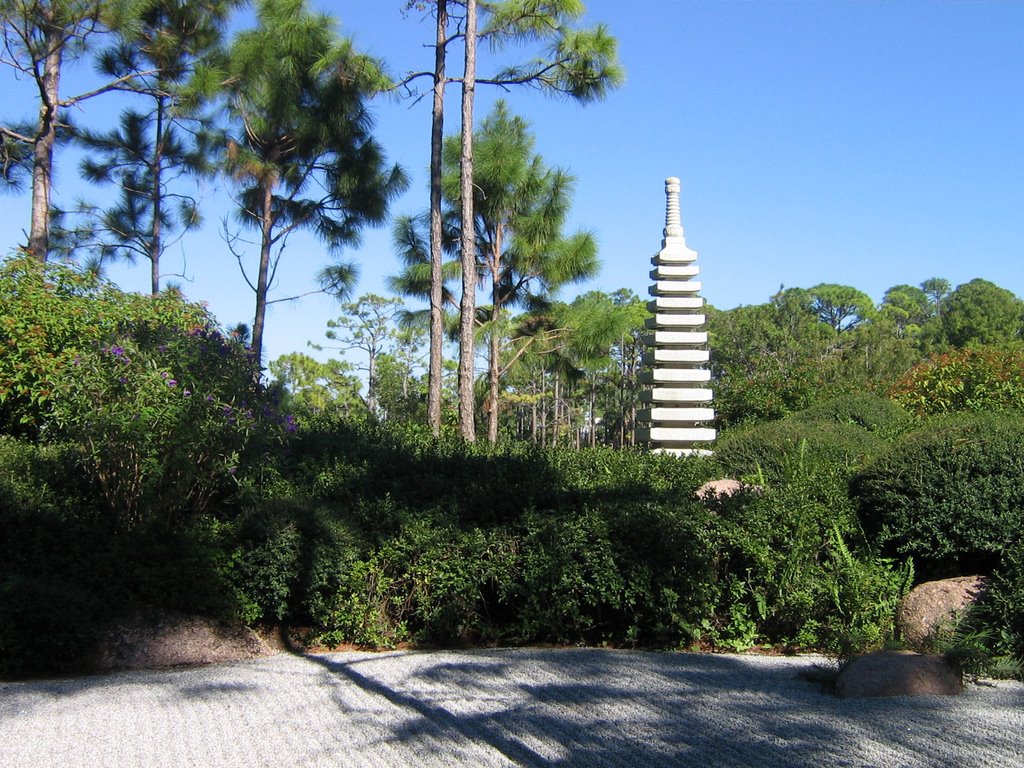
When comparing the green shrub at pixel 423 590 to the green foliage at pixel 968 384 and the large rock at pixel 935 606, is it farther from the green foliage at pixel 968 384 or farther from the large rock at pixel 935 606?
the green foliage at pixel 968 384

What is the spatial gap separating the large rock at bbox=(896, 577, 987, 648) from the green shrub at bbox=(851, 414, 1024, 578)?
1.14 ft

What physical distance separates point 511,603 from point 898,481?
3.22m

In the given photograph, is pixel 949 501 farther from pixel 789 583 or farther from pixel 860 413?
pixel 860 413

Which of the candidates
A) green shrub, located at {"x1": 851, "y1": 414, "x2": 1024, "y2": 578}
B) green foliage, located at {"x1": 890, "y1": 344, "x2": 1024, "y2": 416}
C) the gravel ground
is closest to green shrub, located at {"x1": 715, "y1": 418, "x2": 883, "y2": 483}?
green shrub, located at {"x1": 851, "y1": 414, "x2": 1024, "y2": 578}

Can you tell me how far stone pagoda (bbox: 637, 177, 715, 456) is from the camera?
1945 centimetres

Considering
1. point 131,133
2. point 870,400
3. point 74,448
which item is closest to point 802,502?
point 74,448

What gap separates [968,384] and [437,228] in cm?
933

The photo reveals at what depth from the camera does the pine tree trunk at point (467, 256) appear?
14477 millimetres

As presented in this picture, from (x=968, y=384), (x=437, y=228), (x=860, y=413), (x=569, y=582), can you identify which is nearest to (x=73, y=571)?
(x=569, y=582)

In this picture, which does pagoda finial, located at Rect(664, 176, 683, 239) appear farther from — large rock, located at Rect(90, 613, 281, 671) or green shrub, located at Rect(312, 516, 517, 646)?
large rock, located at Rect(90, 613, 281, 671)

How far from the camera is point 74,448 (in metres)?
8.20

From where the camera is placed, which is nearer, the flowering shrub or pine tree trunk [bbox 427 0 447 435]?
the flowering shrub

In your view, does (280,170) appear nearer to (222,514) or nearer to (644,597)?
(222,514)

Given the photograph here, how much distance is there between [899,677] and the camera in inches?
216
